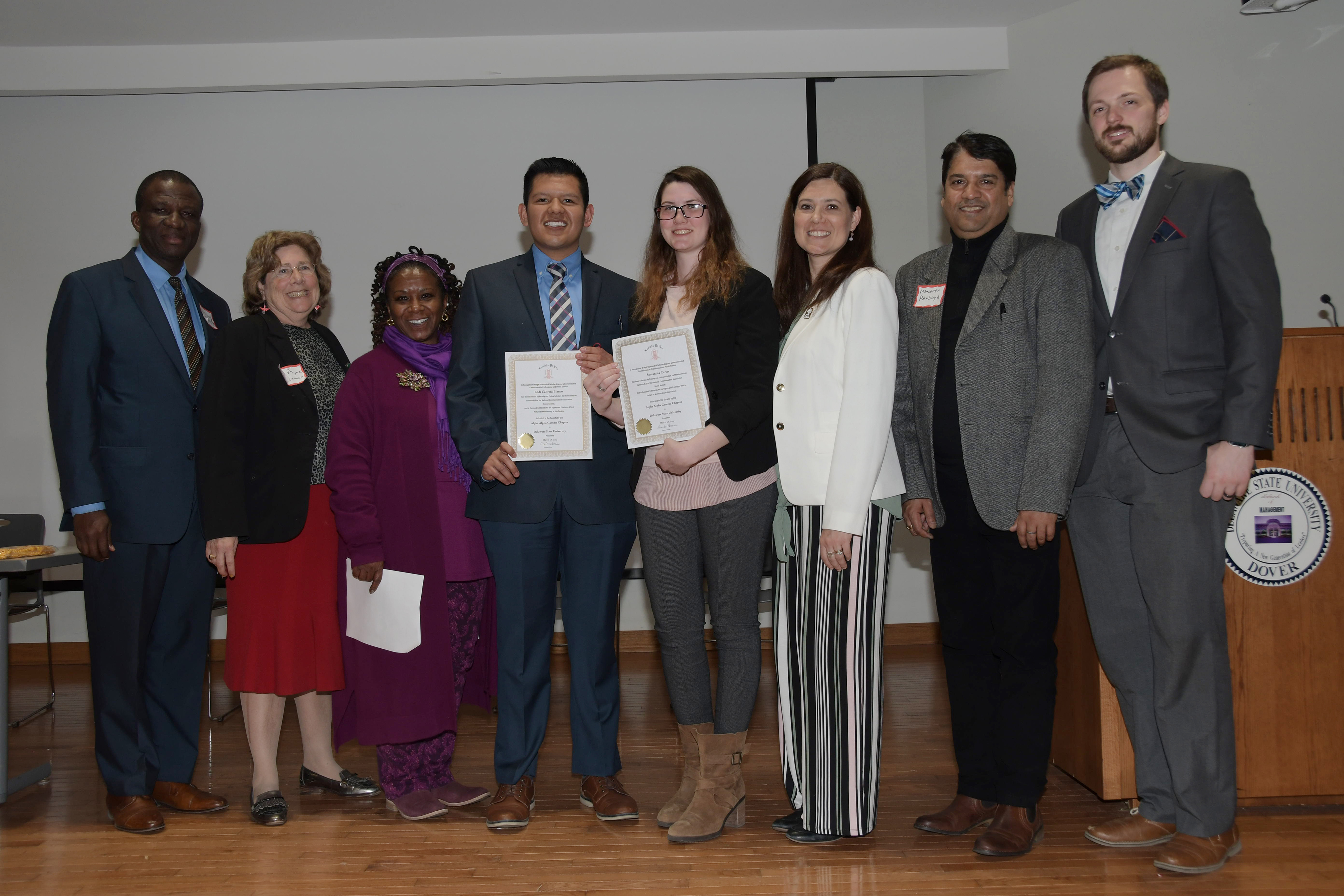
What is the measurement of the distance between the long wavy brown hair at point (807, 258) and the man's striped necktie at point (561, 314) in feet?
2.17

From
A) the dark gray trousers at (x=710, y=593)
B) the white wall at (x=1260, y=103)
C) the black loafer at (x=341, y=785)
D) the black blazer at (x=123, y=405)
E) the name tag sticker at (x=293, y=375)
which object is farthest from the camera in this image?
the white wall at (x=1260, y=103)

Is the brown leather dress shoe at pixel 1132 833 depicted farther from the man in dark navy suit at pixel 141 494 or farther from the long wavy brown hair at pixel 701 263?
the man in dark navy suit at pixel 141 494

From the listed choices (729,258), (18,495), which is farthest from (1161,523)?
(18,495)

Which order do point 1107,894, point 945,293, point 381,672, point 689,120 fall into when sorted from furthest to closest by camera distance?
point 689,120, point 381,672, point 945,293, point 1107,894

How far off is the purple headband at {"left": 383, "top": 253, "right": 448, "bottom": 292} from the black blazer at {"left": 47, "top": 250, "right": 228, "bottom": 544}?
652 mm

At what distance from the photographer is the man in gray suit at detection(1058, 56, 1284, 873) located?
2508 mm

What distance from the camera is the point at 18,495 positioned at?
5848 mm

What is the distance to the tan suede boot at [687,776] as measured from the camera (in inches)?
111

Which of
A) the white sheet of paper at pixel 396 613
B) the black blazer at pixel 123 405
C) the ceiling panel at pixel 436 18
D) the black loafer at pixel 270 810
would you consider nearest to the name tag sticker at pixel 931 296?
the white sheet of paper at pixel 396 613

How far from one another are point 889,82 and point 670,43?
1.77 metres

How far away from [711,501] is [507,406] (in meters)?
0.71

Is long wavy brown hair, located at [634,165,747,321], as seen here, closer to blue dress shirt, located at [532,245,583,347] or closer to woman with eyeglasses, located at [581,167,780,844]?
woman with eyeglasses, located at [581,167,780,844]

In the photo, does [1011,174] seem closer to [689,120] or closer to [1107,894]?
[1107,894]

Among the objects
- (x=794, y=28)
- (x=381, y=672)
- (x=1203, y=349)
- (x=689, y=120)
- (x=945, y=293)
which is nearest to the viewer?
(x=1203, y=349)
